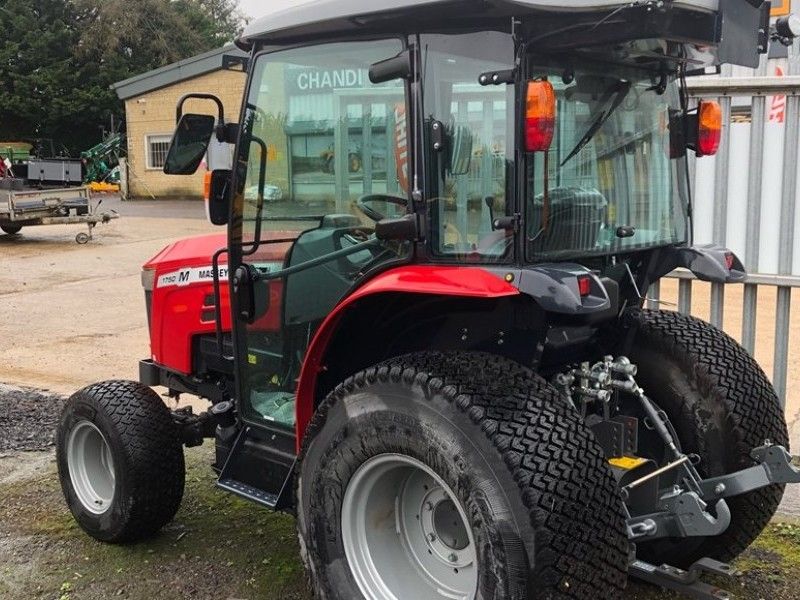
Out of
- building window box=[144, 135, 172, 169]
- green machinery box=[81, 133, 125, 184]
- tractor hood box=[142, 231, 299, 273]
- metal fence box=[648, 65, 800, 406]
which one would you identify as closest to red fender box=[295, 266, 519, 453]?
tractor hood box=[142, 231, 299, 273]

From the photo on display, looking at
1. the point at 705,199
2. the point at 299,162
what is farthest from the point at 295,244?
the point at 705,199

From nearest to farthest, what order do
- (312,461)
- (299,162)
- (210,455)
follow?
(312,461), (299,162), (210,455)

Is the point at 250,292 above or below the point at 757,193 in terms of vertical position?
below

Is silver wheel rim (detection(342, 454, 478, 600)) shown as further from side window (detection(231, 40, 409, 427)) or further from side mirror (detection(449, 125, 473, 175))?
side mirror (detection(449, 125, 473, 175))

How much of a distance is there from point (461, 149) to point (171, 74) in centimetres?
2617

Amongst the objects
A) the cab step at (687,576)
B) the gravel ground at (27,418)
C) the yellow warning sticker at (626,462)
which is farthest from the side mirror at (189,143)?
the gravel ground at (27,418)

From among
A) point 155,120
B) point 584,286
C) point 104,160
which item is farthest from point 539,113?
point 104,160

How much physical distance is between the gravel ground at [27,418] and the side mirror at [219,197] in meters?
2.55

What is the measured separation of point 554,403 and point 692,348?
1063 mm

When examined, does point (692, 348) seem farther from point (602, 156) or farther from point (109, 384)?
point (109, 384)

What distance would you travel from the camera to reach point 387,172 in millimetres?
2922

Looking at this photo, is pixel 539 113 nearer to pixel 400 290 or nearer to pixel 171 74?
pixel 400 290

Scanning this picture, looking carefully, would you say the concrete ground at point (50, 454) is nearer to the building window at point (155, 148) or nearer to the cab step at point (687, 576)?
the cab step at point (687, 576)

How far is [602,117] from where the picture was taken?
2.85 m
